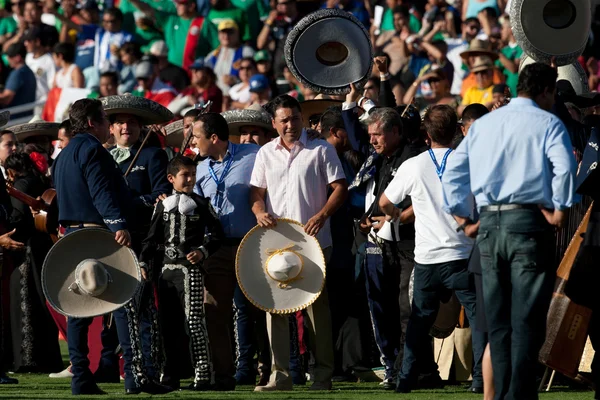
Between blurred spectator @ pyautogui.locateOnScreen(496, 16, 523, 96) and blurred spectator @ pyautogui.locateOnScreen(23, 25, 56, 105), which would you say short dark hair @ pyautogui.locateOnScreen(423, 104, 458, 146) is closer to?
blurred spectator @ pyautogui.locateOnScreen(496, 16, 523, 96)

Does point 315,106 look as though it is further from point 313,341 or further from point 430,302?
point 430,302

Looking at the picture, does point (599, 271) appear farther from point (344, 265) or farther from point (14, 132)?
point (14, 132)

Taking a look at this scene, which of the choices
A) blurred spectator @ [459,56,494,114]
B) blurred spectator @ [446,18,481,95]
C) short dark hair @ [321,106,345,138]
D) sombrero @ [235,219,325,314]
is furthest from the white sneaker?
blurred spectator @ [446,18,481,95]

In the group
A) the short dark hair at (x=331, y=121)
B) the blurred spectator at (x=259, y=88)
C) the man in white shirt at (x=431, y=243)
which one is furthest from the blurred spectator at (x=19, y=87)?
the man in white shirt at (x=431, y=243)

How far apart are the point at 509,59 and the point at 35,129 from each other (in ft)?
20.3

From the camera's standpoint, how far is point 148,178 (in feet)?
37.3

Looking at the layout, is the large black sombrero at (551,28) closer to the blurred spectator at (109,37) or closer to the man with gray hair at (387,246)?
the man with gray hair at (387,246)

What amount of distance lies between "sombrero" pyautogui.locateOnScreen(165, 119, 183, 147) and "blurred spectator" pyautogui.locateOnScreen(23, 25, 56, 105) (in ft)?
23.8

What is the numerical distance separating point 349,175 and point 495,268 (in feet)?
11.5

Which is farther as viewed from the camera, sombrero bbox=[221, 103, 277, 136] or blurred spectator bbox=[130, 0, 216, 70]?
blurred spectator bbox=[130, 0, 216, 70]

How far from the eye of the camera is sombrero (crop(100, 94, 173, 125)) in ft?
37.8

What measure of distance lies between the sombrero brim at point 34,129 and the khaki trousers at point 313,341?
13.6 feet

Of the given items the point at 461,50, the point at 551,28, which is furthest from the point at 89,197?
the point at 461,50

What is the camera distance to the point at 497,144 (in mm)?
8148
